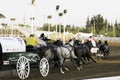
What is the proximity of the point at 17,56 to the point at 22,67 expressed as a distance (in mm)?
445

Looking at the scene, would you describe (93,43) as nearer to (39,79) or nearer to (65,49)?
(65,49)

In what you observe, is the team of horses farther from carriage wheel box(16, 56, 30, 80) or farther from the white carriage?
carriage wheel box(16, 56, 30, 80)

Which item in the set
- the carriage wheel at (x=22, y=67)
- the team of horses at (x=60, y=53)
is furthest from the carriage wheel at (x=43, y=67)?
the carriage wheel at (x=22, y=67)

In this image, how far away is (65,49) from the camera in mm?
21234

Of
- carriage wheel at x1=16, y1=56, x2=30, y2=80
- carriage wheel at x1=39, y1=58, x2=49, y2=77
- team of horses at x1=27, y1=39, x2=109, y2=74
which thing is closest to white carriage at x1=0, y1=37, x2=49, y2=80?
carriage wheel at x1=16, y1=56, x2=30, y2=80

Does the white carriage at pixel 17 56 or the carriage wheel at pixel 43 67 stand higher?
the white carriage at pixel 17 56

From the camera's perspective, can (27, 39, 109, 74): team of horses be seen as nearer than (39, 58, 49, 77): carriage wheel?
No

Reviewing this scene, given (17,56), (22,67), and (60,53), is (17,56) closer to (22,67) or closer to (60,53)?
(22,67)

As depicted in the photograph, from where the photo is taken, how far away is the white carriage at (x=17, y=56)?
1607 cm

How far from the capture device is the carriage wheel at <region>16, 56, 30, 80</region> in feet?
54.2

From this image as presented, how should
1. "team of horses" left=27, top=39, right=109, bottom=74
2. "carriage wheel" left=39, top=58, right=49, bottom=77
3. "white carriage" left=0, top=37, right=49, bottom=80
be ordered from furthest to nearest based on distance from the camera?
"team of horses" left=27, top=39, right=109, bottom=74
"carriage wheel" left=39, top=58, right=49, bottom=77
"white carriage" left=0, top=37, right=49, bottom=80

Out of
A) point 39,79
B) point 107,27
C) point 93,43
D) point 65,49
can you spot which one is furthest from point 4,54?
point 107,27

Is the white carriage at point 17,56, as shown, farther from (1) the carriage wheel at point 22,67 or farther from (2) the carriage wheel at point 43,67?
(2) the carriage wheel at point 43,67

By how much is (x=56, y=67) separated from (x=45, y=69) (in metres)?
3.84
